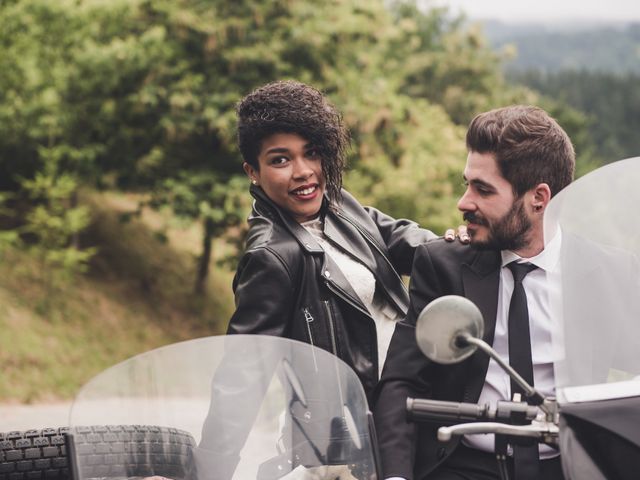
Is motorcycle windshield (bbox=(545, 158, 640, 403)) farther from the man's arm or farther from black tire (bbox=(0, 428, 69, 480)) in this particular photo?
black tire (bbox=(0, 428, 69, 480))

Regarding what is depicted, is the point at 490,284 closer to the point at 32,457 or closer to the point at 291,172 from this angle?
the point at 291,172

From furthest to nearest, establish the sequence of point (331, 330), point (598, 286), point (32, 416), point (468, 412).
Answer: point (32, 416) < point (331, 330) < point (598, 286) < point (468, 412)

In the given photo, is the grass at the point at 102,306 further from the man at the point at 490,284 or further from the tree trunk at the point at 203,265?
the man at the point at 490,284

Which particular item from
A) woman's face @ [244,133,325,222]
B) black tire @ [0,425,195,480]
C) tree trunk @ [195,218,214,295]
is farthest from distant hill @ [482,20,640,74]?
black tire @ [0,425,195,480]

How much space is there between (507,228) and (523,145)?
261 millimetres

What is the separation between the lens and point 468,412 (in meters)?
2.26

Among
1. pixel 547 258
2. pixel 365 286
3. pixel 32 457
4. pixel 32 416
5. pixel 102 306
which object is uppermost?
pixel 547 258

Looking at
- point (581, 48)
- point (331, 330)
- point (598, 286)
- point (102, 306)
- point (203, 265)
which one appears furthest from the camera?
point (581, 48)

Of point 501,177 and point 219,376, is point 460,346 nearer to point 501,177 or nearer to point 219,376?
point 219,376

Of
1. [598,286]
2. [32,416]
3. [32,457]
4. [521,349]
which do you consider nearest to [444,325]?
[598,286]

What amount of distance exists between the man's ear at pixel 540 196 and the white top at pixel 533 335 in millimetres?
114

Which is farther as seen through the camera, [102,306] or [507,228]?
[102,306]

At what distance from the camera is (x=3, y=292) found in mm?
14039

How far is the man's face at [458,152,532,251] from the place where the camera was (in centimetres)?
293
